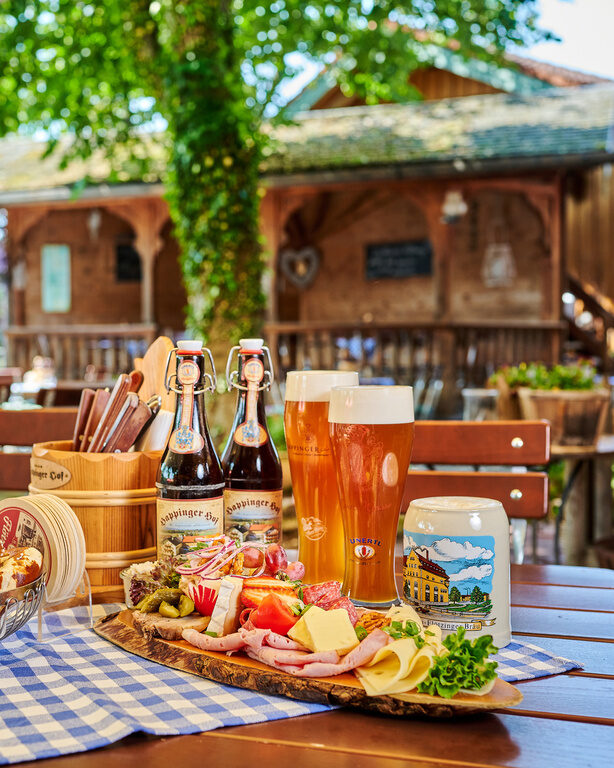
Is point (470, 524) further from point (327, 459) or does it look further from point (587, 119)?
point (587, 119)

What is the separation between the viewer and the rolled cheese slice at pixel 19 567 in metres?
0.99

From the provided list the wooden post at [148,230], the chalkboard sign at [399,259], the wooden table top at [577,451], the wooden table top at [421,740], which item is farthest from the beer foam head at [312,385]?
the chalkboard sign at [399,259]

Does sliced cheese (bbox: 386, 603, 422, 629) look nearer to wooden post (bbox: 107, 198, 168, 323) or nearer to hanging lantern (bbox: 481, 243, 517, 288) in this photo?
wooden post (bbox: 107, 198, 168, 323)

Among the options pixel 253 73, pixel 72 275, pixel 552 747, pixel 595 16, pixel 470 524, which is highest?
pixel 595 16

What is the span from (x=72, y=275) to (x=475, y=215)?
21.2 feet

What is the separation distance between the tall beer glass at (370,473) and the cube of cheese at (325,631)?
0.71 feet

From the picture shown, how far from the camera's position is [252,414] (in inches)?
51.8

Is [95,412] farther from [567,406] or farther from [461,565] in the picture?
[567,406]

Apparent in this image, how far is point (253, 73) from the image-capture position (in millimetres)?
7777

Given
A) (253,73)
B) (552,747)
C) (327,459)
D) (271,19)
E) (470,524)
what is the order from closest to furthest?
(552,747) → (470,524) → (327,459) → (271,19) → (253,73)

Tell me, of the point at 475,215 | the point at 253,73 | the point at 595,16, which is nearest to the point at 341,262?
the point at 475,215

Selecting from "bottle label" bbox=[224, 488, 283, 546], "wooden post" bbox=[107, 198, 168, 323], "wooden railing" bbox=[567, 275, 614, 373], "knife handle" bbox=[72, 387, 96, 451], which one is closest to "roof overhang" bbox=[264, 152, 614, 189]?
"wooden post" bbox=[107, 198, 168, 323]

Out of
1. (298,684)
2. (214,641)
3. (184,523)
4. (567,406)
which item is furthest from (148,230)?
(298,684)

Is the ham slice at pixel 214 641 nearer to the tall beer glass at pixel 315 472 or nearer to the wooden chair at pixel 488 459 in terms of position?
the tall beer glass at pixel 315 472
